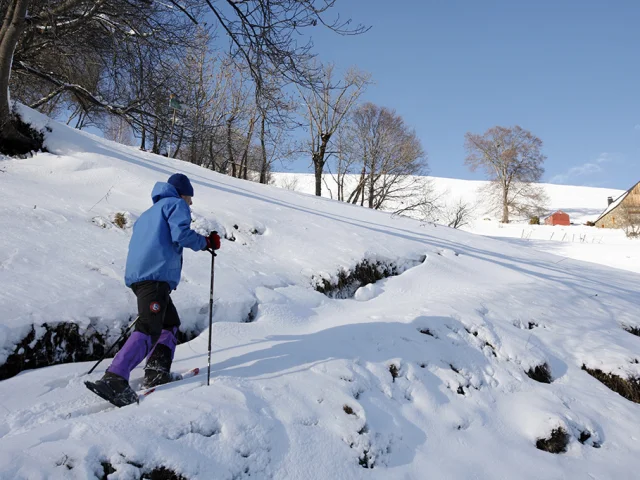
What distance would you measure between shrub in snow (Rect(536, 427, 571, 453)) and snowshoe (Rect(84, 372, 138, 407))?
3.40 m

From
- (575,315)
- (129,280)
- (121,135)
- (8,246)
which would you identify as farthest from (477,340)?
(121,135)

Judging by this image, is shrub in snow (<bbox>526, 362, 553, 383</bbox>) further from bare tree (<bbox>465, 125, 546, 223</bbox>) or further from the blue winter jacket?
bare tree (<bbox>465, 125, 546, 223</bbox>)

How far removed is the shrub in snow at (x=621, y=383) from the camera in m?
4.36

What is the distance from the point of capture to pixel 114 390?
2682mm

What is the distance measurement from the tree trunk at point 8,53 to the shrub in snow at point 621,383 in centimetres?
953

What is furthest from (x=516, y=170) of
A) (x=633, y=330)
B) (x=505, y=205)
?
(x=633, y=330)

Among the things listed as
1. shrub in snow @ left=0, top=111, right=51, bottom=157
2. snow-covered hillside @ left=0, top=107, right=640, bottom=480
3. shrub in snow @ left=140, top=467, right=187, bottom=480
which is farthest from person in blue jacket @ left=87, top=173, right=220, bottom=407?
shrub in snow @ left=0, top=111, right=51, bottom=157

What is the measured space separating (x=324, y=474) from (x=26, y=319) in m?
2.64

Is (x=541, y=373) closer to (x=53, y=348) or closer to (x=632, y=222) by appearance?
(x=53, y=348)

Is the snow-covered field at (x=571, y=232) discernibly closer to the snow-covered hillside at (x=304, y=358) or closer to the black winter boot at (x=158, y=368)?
the snow-covered hillside at (x=304, y=358)

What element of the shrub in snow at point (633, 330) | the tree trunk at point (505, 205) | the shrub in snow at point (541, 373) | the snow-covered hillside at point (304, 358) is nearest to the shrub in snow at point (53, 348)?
the snow-covered hillside at point (304, 358)

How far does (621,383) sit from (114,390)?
522 cm

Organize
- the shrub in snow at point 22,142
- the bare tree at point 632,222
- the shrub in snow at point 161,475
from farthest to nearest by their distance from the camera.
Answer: the bare tree at point 632,222 < the shrub in snow at point 22,142 < the shrub in snow at point 161,475

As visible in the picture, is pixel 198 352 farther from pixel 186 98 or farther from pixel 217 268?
pixel 186 98
